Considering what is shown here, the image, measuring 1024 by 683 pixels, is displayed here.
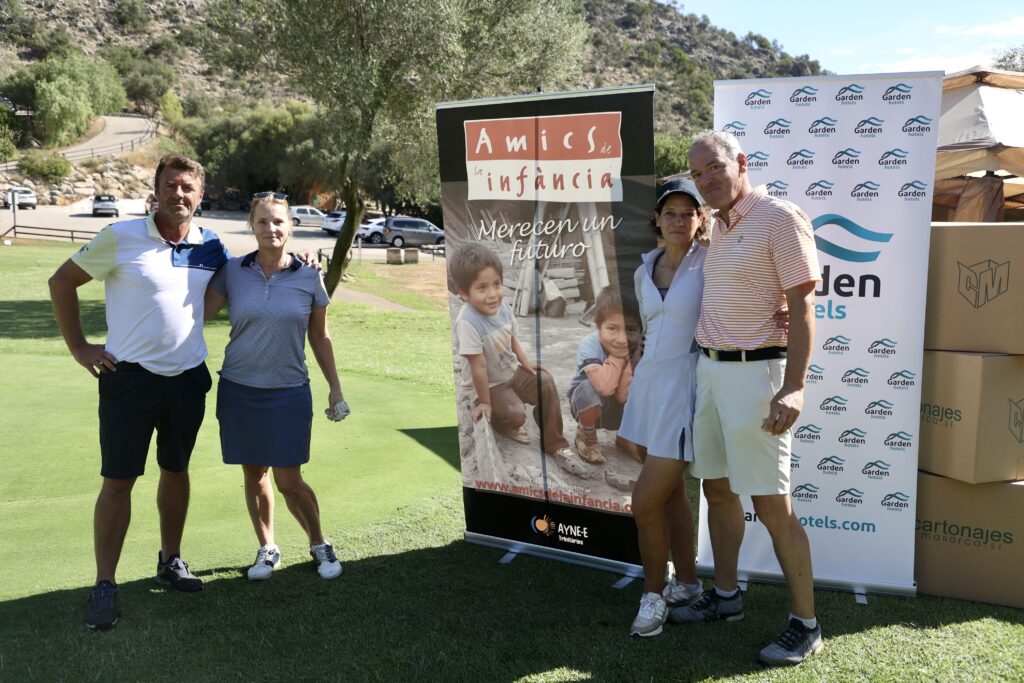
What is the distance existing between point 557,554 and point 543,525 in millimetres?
173

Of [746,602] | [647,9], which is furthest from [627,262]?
[647,9]

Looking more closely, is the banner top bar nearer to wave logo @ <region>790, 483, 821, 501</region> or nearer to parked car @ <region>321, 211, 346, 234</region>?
wave logo @ <region>790, 483, 821, 501</region>

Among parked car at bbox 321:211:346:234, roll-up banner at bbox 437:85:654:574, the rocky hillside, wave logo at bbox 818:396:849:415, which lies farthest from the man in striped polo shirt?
the rocky hillside

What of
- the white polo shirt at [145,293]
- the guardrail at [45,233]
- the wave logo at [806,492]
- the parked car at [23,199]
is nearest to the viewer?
the white polo shirt at [145,293]

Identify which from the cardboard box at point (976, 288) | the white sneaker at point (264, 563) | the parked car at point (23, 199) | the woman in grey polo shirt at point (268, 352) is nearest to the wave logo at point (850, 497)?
the cardboard box at point (976, 288)

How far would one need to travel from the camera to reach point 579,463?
4215 millimetres

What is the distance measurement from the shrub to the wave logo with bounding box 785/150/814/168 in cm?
5740

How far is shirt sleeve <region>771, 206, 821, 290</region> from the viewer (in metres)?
3.07

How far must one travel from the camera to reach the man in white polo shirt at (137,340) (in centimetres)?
361

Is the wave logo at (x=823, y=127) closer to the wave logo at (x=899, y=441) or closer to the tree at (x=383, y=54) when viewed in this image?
→ the wave logo at (x=899, y=441)

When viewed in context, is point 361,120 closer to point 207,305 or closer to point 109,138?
point 207,305

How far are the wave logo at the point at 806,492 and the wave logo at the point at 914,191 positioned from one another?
1441 millimetres

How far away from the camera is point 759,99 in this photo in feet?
13.3

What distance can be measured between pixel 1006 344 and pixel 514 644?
8.53 feet
